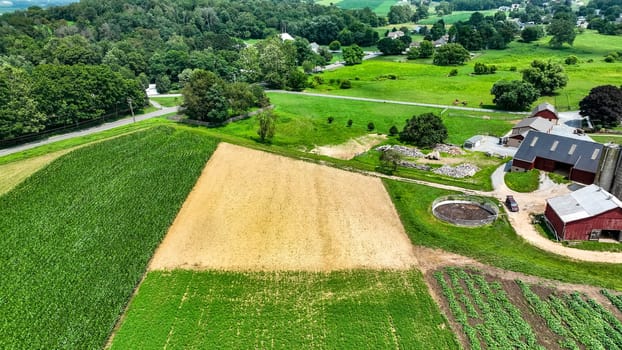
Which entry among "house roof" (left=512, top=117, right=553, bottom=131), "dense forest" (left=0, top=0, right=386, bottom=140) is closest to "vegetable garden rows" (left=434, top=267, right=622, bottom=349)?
"house roof" (left=512, top=117, right=553, bottom=131)

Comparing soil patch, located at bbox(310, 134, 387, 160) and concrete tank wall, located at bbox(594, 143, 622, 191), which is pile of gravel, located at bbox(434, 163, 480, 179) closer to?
soil patch, located at bbox(310, 134, 387, 160)

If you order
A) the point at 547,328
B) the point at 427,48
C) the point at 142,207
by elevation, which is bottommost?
the point at 547,328

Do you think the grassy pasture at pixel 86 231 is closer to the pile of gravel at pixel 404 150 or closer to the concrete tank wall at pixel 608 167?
the pile of gravel at pixel 404 150

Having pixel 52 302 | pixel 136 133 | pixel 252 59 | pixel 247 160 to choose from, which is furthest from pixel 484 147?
pixel 252 59

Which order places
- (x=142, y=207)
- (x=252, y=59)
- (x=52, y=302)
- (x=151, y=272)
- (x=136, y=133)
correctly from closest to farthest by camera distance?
(x=52, y=302), (x=151, y=272), (x=142, y=207), (x=136, y=133), (x=252, y=59)

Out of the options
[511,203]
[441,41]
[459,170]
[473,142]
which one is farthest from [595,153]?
[441,41]

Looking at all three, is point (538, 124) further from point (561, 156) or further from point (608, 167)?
point (608, 167)

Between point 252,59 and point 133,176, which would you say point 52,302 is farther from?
point 252,59

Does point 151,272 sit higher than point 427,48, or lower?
lower
